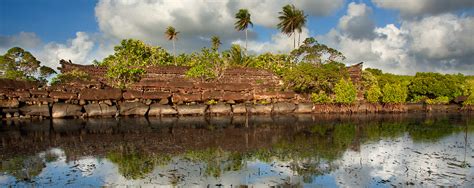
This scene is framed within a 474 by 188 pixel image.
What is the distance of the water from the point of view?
1397 cm

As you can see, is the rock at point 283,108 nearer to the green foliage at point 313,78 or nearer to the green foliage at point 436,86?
the green foliage at point 313,78

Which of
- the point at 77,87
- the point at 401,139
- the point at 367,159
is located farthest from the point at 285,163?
the point at 77,87

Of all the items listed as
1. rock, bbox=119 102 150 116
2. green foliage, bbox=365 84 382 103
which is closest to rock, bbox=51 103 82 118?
rock, bbox=119 102 150 116

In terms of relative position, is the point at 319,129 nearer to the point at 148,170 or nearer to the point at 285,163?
the point at 285,163

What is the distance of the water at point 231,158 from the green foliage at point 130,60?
18.6 meters

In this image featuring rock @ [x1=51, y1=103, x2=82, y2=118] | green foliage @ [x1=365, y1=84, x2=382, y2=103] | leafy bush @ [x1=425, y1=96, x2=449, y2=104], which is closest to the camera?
rock @ [x1=51, y1=103, x2=82, y2=118]

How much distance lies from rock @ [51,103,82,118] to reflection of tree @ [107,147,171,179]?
21.1 m

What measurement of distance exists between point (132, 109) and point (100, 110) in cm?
343

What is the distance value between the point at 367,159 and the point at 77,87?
3480 centimetres

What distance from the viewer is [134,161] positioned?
55.8ft

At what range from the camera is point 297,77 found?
167 feet

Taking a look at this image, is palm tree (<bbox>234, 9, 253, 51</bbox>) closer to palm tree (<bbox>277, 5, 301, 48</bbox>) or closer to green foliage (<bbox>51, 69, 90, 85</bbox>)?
palm tree (<bbox>277, 5, 301, 48</bbox>)

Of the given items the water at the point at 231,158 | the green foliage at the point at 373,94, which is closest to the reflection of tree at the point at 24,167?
the water at the point at 231,158

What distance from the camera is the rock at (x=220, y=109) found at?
4450cm
